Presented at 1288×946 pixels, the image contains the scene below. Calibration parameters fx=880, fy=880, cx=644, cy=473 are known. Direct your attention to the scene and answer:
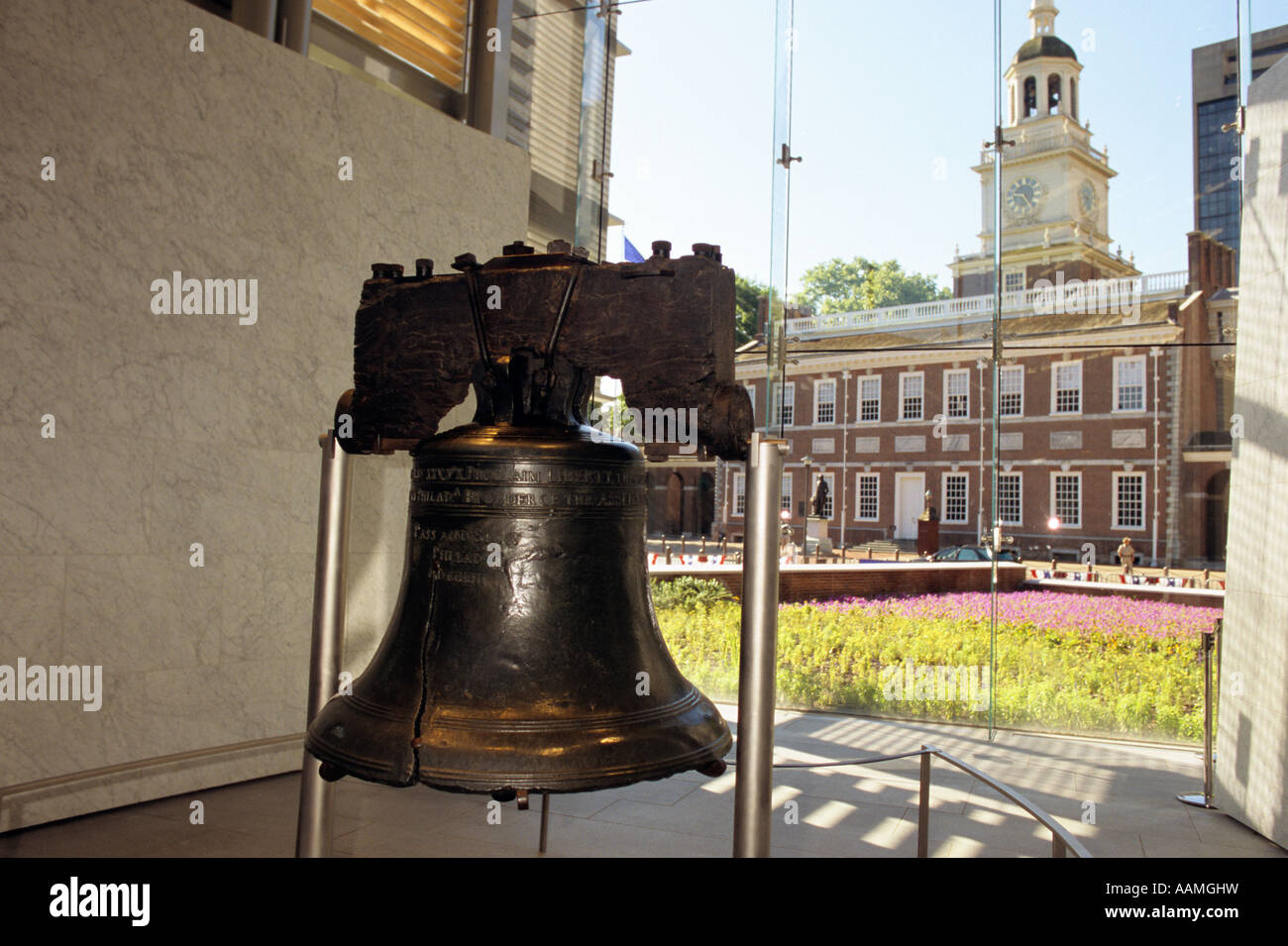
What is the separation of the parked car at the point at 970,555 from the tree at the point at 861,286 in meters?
2.55

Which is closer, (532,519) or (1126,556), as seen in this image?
(532,519)

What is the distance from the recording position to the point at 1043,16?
302 inches

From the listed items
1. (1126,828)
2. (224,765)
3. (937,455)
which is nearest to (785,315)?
(937,455)

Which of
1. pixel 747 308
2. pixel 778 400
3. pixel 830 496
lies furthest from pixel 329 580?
pixel 747 308

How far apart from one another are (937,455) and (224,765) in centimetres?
733

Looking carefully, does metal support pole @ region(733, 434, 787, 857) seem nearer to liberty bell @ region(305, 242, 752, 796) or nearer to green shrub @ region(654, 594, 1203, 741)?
liberty bell @ region(305, 242, 752, 796)

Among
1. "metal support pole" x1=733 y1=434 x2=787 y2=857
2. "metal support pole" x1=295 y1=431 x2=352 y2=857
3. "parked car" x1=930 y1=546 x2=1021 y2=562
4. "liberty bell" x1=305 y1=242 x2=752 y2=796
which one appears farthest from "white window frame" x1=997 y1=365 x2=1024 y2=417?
"liberty bell" x1=305 y1=242 x2=752 y2=796

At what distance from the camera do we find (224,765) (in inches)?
194

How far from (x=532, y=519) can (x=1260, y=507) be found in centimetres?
493

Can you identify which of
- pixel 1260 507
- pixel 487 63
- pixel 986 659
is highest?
pixel 487 63

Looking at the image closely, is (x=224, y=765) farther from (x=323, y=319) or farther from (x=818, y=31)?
(x=818, y=31)

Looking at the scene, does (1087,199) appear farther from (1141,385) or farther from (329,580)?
(329,580)

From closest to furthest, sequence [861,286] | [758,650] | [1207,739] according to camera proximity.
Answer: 1. [758,650]
2. [1207,739]
3. [861,286]

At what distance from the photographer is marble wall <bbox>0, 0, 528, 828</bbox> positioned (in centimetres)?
405
